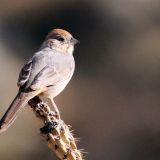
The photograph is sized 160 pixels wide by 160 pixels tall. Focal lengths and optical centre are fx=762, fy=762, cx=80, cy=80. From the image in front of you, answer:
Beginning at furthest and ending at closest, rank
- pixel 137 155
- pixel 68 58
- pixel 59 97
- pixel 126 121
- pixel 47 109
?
pixel 59 97 < pixel 126 121 < pixel 137 155 < pixel 68 58 < pixel 47 109

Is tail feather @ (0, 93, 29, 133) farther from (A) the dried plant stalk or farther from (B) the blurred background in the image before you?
(B) the blurred background

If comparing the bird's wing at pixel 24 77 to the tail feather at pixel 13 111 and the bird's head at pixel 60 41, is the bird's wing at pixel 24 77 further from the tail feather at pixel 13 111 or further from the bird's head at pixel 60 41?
the bird's head at pixel 60 41

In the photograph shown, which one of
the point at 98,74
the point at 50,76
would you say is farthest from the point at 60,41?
the point at 98,74

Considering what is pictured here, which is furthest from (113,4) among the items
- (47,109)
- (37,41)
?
(47,109)

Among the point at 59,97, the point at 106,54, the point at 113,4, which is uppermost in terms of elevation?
the point at 113,4

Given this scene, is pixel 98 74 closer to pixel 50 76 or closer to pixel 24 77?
pixel 50 76

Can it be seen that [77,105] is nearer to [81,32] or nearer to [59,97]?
[59,97]

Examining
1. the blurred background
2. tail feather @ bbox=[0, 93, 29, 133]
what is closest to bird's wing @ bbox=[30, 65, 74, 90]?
tail feather @ bbox=[0, 93, 29, 133]
